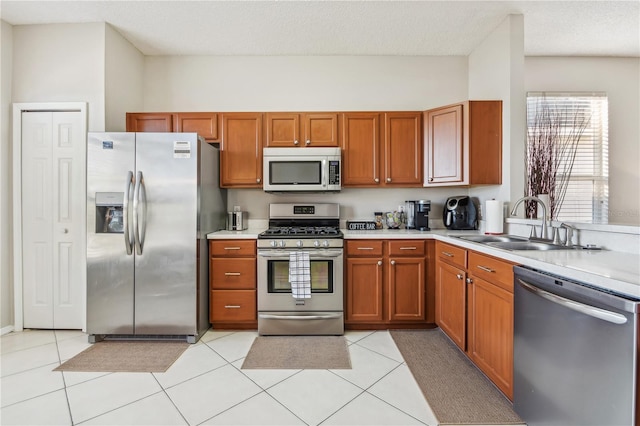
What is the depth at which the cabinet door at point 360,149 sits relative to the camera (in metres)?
3.12

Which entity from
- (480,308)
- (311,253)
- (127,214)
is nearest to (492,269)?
(480,308)

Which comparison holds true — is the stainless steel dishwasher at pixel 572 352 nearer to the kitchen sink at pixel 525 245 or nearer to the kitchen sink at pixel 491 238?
the kitchen sink at pixel 525 245

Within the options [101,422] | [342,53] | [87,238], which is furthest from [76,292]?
[342,53]

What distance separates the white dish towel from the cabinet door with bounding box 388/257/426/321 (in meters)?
0.79

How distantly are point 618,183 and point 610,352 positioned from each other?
351 cm

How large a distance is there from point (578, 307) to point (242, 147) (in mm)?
2910

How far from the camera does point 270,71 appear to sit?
343cm

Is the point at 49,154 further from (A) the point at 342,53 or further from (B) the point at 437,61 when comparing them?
(B) the point at 437,61

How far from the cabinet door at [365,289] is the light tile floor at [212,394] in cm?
43

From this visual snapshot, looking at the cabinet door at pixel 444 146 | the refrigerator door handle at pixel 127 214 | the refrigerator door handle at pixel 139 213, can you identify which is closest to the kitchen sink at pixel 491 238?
the cabinet door at pixel 444 146

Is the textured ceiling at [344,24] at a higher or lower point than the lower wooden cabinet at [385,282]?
higher

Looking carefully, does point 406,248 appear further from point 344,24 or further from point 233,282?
point 344,24

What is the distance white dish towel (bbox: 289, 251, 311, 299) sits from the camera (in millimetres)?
2658

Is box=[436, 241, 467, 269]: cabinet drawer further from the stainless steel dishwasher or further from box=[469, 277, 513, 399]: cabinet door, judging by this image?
the stainless steel dishwasher
